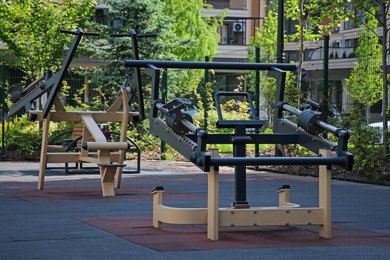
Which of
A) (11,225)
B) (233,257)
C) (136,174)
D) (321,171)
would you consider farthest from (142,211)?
(136,174)

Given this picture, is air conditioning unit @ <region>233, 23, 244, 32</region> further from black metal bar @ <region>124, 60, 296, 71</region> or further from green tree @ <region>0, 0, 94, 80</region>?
black metal bar @ <region>124, 60, 296, 71</region>

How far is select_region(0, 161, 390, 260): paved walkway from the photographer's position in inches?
332

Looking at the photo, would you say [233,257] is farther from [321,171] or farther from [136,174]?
[136,174]

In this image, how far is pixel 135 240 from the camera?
30.0 feet

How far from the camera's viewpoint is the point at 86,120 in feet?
48.3

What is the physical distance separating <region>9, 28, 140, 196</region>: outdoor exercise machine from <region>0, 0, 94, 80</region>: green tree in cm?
1300

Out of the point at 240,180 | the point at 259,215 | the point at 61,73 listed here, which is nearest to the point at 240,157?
the point at 259,215

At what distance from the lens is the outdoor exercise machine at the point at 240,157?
923cm

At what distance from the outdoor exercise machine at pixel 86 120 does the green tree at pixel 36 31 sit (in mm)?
12995

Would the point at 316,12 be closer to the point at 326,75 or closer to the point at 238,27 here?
the point at 326,75

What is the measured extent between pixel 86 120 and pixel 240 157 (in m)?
5.75

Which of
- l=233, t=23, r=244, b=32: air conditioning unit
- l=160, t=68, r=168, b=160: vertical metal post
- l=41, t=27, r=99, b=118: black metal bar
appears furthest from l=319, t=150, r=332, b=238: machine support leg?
l=233, t=23, r=244, b=32: air conditioning unit

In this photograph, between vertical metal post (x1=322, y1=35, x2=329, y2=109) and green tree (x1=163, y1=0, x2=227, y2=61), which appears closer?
vertical metal post (x1=322, y1=35, x2=329, y2=109)

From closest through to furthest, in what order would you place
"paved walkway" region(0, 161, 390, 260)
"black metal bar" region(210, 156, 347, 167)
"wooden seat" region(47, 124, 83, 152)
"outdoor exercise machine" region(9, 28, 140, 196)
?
1. "paved walkway" region(0, 161, 390, 260)
2. "black metal bar" region(210, 156, 347, 167)
3. "outdoor exercise machine" region(9, 28, 140, 196)
4. "wooden seat" region(47, 124, 83, 152)
